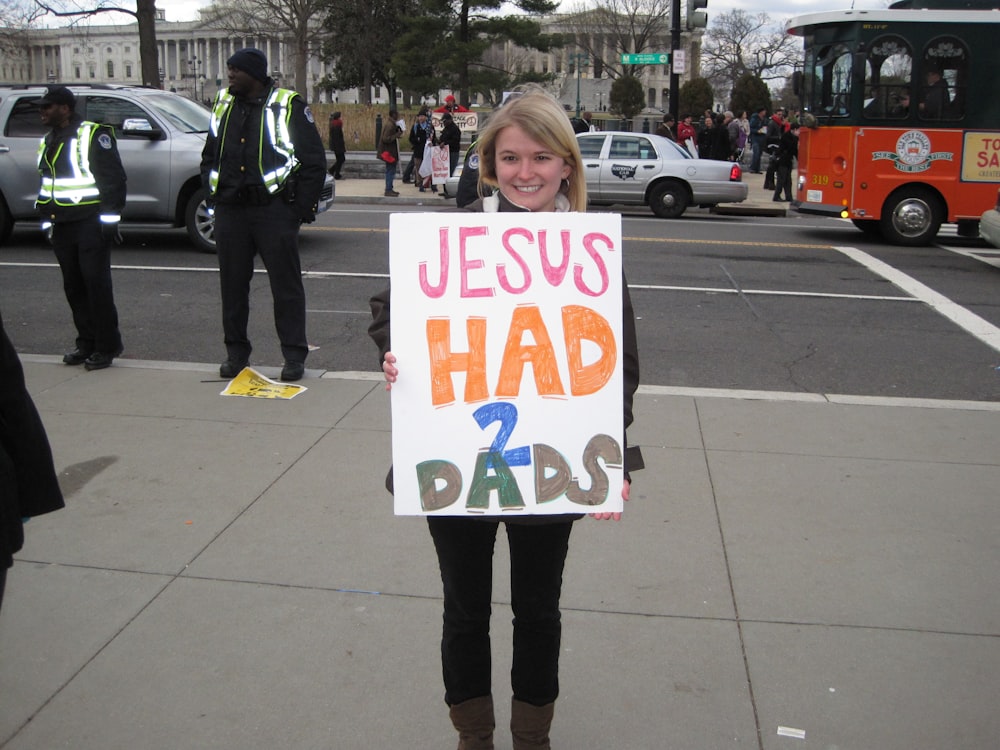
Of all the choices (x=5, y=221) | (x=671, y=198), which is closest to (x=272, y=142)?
(x=5, y=221)

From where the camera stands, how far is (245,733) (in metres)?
2.92

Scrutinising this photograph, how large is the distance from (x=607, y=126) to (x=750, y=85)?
23.1 feet

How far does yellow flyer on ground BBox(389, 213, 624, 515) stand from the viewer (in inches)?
96.8

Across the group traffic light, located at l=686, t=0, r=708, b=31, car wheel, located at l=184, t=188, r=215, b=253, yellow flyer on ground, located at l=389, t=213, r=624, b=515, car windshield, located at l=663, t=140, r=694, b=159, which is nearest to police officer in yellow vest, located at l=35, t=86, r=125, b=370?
yellow flyer on ground, located at l=389, t=213, r=624, b=515

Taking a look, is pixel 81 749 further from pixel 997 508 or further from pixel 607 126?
pixel 607 126

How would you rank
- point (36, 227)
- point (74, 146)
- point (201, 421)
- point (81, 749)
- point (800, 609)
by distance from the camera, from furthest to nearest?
point (36, 227) < point (74, 146) < point (201, 421) < point (800, 609) < point (81, 749)

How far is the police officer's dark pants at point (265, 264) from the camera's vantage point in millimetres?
6418

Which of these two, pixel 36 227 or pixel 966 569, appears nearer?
pixel 966 569

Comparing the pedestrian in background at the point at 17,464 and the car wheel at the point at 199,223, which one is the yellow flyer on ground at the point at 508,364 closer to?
the pedestrian in background at the point at 17,464

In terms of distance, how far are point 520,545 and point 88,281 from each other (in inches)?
201

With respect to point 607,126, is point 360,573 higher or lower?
lower

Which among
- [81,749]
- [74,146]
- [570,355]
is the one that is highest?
[74,146]

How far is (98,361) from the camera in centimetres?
684

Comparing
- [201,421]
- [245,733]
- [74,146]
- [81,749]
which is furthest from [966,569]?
[74,146]
